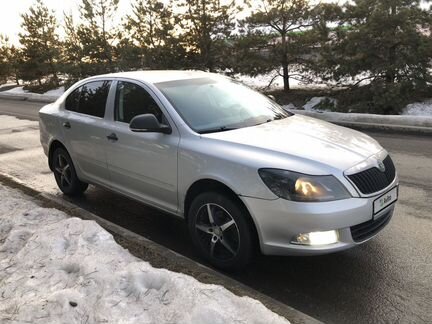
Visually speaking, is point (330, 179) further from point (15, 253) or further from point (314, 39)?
point (314, 39)

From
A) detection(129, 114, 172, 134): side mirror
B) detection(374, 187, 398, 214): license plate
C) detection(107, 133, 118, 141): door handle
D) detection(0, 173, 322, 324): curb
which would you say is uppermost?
detection(129, 114, 172, 134): side mirror

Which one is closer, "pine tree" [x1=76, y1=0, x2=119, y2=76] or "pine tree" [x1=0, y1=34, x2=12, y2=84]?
"pine tree" [x1=76, y1=0, x2=119, y2=76]

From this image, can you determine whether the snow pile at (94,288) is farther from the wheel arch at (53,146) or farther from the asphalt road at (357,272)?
the wheel arch at (53,146)

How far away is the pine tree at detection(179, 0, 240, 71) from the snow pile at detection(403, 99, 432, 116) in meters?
6.65

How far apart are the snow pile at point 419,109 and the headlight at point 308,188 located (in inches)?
349

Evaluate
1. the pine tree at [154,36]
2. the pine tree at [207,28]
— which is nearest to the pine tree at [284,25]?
the pine tree at [207,28]

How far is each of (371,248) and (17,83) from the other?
32.9 metres

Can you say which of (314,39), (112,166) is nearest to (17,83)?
(314,39)

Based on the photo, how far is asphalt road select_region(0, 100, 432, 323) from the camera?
134 inches

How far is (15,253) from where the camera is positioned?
387 cm

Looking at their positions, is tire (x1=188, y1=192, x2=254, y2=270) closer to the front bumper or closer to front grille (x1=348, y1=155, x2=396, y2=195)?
the front bumper

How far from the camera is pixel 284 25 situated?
14.4m

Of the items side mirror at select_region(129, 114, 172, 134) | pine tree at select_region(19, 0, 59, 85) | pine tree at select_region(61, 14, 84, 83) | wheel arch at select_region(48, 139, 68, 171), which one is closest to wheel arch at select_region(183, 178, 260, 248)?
side mirror at select_region(129, 114, 172, 134)

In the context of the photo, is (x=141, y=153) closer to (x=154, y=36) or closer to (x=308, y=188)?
(x=308, y=188)
